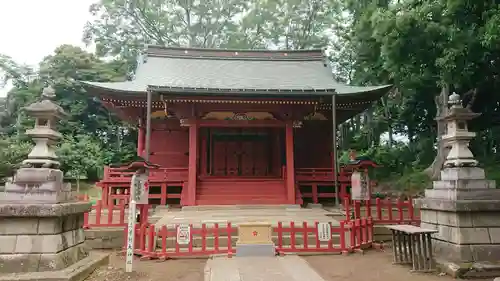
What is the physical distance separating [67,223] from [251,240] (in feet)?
12.5

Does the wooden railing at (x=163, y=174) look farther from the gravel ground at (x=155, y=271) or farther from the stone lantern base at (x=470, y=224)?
the stone lantern base at (x=470, y=224)

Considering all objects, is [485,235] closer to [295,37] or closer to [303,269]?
[303,269]

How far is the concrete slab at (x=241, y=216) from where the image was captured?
10570mm

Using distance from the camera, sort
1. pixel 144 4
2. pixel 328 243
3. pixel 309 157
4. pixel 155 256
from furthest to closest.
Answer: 1. pixel 144 4
2. pixel 309 157
3. pixel 328 243
4. pixel 155 256

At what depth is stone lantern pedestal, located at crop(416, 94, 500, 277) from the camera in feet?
20.5

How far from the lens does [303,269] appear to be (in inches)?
264

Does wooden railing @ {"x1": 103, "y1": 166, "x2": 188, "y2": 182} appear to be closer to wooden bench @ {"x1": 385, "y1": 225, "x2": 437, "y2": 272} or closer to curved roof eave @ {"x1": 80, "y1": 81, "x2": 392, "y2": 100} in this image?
curved roof eave @ {"x1": 80, "y1": 81, "x2": 392, "y2": 100}

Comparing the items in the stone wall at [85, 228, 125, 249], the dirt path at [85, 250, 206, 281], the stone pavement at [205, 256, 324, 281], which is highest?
the stone wall at [85, 228, 125, 249]

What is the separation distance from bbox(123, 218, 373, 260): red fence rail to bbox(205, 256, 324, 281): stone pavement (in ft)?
1.74

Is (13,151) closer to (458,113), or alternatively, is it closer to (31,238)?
(31,238)

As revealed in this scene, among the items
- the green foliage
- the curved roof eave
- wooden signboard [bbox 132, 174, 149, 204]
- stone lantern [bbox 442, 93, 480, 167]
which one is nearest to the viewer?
stone lantern [bbox 442, 93, 480, 167]

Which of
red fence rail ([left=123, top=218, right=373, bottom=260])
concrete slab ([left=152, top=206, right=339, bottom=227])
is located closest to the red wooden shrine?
concrete slab ([left=152, top=206, right=339, bottom=227])

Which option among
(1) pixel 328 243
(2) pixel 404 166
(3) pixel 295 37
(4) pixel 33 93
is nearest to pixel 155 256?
(1) pixel 328 243

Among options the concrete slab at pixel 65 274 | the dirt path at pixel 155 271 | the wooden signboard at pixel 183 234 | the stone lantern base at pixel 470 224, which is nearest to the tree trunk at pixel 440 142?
the stone lantern base at pixel 470 224
